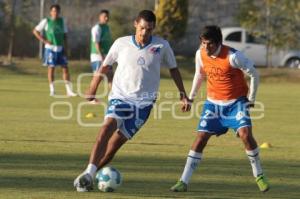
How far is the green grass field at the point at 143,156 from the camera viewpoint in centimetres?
1030

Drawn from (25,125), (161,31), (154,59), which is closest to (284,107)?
(25,125)

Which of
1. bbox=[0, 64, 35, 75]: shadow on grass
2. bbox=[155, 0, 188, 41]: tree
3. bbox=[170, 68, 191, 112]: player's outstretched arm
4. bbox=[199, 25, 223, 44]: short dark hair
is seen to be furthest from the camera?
bbox=[155, 0, 188, 41]: tree

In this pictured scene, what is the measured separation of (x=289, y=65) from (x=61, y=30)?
20227 mm

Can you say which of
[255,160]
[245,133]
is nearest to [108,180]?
[245,133]

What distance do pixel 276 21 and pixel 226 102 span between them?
31.5m

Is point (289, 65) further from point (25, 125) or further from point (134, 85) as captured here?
point (134, 85)

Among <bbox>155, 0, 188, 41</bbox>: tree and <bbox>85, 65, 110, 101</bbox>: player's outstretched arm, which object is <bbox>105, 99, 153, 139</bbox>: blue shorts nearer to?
<bbox>85, 65, 110, 101</bbox>: player's outstretched arm

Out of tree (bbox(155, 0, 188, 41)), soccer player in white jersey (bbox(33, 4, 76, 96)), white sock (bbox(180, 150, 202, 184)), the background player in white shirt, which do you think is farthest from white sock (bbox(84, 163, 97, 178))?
tree (bbox(155, 0, 188, 41))

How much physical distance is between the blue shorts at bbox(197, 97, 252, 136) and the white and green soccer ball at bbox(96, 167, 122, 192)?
1.08 metres

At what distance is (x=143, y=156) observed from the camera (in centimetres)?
1338

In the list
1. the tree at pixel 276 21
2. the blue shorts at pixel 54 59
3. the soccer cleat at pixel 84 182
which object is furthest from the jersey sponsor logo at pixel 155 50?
the tree at pixel 276 21

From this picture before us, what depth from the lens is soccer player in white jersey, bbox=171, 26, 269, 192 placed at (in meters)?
10.4

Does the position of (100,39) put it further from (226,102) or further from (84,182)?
(84,182)

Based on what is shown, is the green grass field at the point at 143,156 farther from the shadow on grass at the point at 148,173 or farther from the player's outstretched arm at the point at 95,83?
the player's outstretched arm at the point at 95,83
